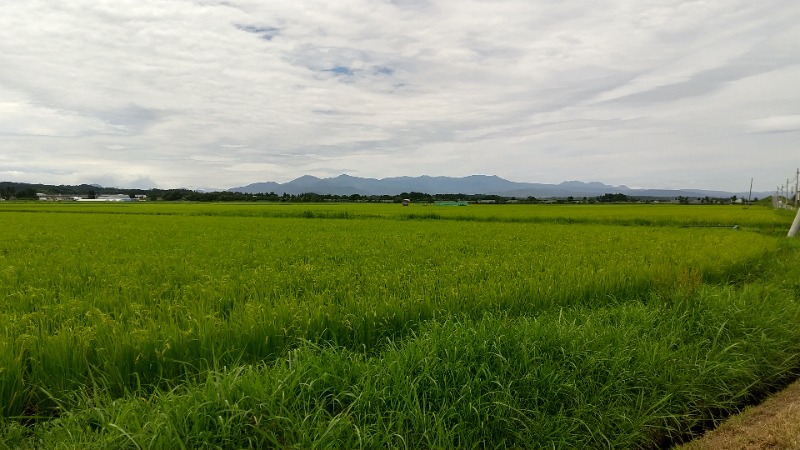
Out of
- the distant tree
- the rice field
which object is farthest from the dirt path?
the distant tree

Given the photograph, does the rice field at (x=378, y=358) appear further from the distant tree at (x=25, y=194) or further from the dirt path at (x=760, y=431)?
the distant tree at (x=25, y=194)

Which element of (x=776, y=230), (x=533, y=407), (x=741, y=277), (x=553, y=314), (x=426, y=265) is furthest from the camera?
(x=776, y=230)

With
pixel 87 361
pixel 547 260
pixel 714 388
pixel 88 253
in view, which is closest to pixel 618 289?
pixel 547 260

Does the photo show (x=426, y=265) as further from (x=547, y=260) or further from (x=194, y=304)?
(x=194, y=304)

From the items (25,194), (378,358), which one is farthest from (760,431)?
(25,194)

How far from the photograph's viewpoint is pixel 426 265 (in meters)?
8.24

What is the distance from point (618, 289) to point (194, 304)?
6245 millimetres

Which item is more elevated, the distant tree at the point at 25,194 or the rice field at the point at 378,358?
the distant tree at the point at 25,194

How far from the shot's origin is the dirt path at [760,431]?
2996 millimetres

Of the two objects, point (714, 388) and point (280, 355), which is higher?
point (280, 355)

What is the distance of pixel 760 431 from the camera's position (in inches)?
126

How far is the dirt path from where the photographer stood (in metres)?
3.00

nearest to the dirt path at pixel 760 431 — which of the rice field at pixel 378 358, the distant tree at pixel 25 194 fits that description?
the rice field at pixel 378 358

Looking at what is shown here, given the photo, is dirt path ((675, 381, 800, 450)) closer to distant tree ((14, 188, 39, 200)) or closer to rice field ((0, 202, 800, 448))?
rice field ((0, 202, 800, 448))
